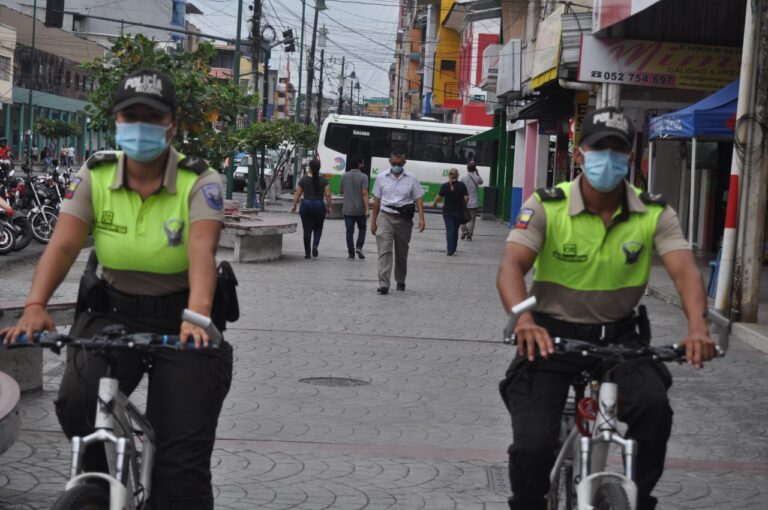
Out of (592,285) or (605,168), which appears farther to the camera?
(592,285)

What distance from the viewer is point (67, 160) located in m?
63.5

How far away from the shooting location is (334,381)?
970 centimetres

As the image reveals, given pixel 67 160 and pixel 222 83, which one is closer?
pixel 222 83

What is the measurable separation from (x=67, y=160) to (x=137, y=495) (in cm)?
6110

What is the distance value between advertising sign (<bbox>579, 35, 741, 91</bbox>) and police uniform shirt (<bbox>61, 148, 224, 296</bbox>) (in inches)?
628

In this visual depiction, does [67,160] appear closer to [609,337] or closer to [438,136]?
[438,136]

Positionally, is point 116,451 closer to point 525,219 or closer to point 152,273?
point 152,273

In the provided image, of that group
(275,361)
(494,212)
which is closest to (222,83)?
(275,361)

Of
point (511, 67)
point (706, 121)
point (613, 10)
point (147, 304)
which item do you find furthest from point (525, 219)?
point (511, 67)

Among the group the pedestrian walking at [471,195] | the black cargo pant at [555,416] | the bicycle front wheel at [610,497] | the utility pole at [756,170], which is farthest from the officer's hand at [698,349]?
the pedestrian walking at [471,195]

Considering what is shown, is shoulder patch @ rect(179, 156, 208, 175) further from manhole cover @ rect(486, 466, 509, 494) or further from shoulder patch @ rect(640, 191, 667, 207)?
manhole cover @ rect(486, 466, 509, 494)

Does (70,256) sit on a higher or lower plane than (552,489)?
higher

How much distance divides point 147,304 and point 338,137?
4310cm

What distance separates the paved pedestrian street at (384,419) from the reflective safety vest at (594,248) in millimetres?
1950
